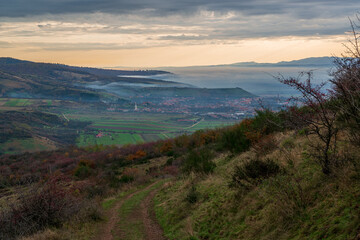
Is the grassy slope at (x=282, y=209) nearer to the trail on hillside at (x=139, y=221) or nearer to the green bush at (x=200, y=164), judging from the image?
the trail on hillside at (x=139, y=221)

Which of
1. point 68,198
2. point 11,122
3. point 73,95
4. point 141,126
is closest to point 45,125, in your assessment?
point 11,122

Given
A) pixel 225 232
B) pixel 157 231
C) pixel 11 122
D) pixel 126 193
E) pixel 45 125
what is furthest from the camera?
pixel 45 125

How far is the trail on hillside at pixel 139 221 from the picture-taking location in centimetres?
938

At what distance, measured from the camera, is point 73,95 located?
588ft

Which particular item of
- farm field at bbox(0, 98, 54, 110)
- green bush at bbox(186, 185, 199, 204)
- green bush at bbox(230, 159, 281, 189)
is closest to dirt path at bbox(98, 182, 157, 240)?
green bush at bbox(186, 185, 199, 204)

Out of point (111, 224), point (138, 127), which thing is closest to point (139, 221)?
point (111, 224)

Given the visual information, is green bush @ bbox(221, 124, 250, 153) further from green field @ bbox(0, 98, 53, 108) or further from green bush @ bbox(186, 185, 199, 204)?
green field @ bbox(0, 98, 53, 108)

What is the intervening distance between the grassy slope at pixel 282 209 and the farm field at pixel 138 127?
5572 cm

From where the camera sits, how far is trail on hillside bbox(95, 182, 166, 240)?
9376 mm

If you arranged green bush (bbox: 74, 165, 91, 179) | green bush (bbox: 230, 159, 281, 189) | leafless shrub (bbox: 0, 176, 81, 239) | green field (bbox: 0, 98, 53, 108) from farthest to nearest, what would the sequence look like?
green field (bbox: 0, 98, 53, 108) < green bush (bbox: 74, 165, 91, 179) < leafless shrub (bbox: 0, 176, 81, 239) < green bush (bbox: 230, 159, 281, 189)

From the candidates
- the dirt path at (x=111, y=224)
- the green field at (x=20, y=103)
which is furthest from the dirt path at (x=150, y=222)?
the green field at (x=20, y=103)

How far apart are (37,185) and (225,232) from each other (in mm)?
6235

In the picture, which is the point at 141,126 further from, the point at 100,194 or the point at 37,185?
the point at 37,185

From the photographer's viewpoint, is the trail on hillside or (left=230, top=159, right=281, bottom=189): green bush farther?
the trail on hillside
